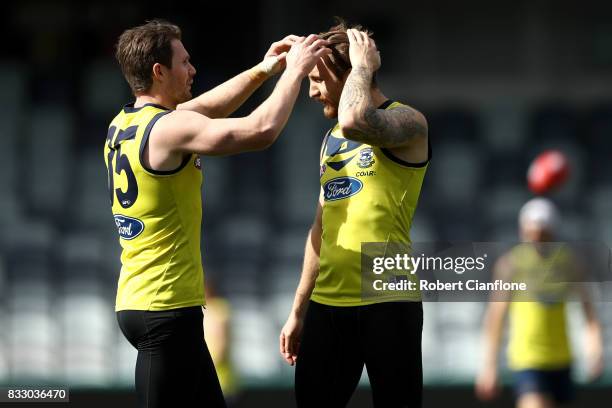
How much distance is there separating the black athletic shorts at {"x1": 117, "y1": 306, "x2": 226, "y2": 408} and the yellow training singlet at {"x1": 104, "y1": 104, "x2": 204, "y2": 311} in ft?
0.18

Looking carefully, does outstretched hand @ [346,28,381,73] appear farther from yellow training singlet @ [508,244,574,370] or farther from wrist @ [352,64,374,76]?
yellow training singlet @ [508,244,574,370]

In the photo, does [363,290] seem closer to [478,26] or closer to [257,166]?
[257,166]

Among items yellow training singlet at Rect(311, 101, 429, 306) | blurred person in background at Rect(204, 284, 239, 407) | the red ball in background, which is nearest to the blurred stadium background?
blurred person in background at Rect(204, 284, 239, 407)

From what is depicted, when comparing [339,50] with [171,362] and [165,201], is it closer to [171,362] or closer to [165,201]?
[165,201]

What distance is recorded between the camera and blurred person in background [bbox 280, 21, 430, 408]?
14.0ft

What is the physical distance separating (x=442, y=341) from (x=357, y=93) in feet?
20.3

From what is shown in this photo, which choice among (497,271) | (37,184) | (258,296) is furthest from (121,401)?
(497,271)

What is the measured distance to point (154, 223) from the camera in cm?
412

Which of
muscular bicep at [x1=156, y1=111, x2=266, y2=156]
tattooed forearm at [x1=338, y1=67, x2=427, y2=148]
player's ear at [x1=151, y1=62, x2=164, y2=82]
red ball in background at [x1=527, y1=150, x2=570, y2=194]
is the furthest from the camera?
red ball in background at [x1=527, y1=150, x2=570, y2=194]

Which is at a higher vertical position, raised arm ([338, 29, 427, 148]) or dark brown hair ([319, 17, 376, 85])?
dark brown hair ([319, 17, 376, 85])

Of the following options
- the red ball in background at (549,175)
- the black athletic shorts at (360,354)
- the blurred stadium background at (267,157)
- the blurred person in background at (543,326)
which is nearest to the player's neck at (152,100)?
the black athletic shorts at (360,354)

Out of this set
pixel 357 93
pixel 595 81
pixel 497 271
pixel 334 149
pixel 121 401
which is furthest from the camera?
pixel 595 81

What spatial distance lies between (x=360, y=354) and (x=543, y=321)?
122 inches

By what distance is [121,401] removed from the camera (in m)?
9.45
